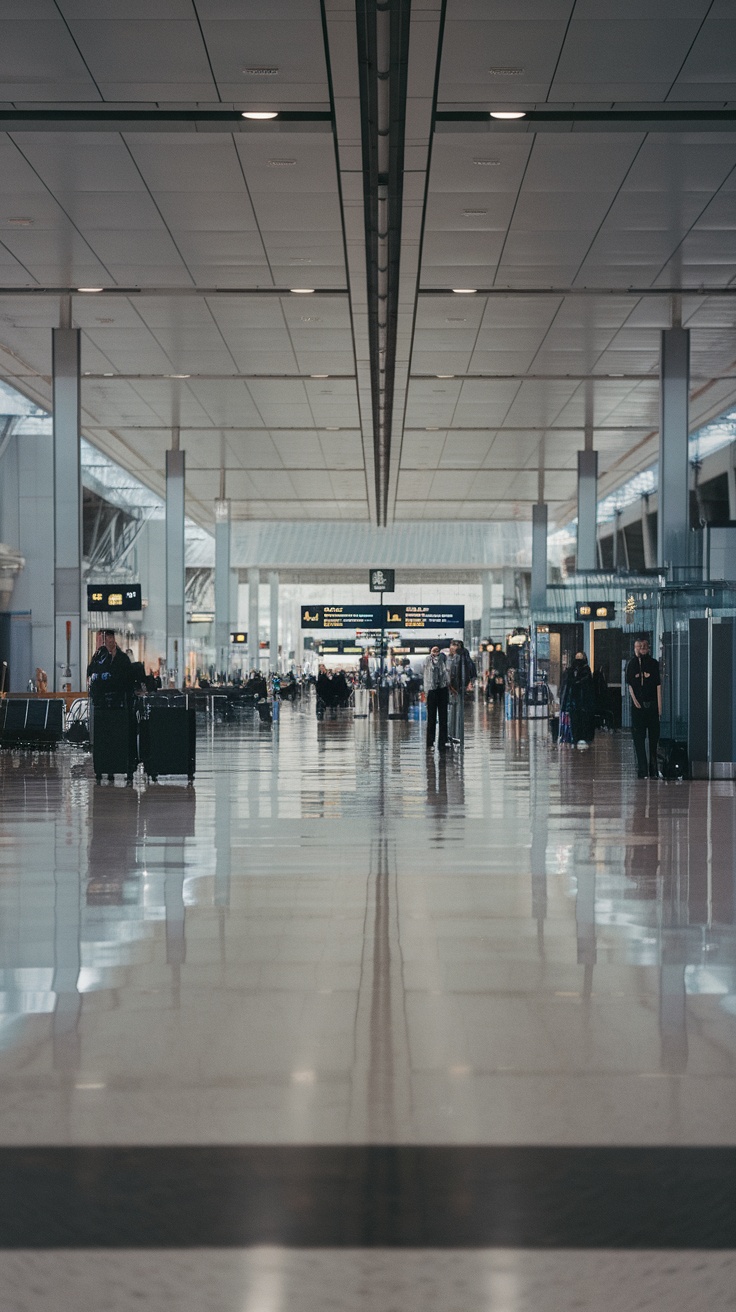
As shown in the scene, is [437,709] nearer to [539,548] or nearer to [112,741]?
[112,741]

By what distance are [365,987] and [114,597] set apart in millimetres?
19261

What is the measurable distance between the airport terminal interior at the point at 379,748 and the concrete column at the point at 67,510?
0.07 metres

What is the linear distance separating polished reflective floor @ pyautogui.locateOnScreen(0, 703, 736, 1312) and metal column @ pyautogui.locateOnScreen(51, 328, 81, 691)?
10.9 m

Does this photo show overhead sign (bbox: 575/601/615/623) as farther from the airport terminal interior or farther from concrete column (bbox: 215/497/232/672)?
concrete column (bbox: 215/497/232/672)

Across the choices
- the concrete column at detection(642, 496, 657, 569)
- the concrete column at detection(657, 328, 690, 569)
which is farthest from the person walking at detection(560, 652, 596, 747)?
the concrete column at detection(642, 496, 657, 569)

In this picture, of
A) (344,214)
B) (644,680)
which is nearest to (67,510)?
(344,214)

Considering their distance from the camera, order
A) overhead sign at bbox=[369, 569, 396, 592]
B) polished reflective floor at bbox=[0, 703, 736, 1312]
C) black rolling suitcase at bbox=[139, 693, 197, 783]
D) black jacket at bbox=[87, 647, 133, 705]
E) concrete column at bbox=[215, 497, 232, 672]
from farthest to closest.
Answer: concrete column at bbox=[215, 497, 232, 672] → overhead sign at bbox=[369, 569, 396, 592] → black jacket at bbox=[87, 647, 133, 705] → black rolling suitcase at bbox=[139, 693, 197, 783] → polished reflective floor at bbox=[0, 703, 736, 1312]

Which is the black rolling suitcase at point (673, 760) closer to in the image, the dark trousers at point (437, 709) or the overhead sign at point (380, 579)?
the dark trousers at point (437, 709)

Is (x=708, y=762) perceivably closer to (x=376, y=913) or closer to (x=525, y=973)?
(x=376, y=913)

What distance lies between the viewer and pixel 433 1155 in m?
3.28

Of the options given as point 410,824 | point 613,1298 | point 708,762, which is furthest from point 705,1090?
point 708,762

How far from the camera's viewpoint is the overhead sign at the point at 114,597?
77.3 feet

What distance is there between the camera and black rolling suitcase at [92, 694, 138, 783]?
49.9ft

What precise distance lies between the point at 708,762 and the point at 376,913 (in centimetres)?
1055
